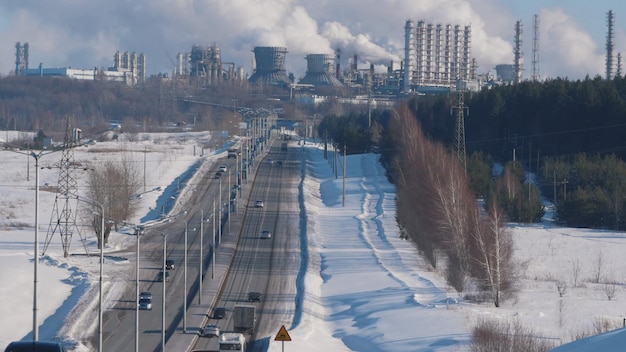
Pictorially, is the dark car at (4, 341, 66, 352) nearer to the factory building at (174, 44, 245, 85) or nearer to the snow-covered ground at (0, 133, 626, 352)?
the snow-covered ground at (0, 133, 626, 352)

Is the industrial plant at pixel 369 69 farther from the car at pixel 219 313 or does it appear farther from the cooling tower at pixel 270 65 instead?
the car at pixel 219 313

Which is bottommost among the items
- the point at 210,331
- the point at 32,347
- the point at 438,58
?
the point at 210,331

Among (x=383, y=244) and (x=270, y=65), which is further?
(x=270, y=65)

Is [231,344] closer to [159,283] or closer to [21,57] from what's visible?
[159,283]

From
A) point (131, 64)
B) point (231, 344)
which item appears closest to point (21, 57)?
point (131, 64)

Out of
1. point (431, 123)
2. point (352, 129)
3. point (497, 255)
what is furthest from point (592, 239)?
point (352, 129)

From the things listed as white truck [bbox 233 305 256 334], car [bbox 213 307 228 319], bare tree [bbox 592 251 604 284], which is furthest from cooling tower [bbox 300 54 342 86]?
white truck [bbox 233 305 256 334]

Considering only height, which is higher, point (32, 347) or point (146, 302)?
point (32, 347)
